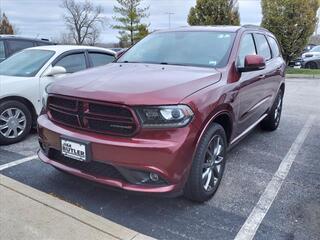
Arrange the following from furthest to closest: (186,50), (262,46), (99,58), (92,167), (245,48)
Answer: (99,58), (262,46), (245,48), (186,50), (92,167)

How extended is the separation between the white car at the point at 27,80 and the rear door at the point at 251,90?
278 centimetres

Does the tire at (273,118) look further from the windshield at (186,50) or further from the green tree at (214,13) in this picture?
the green tree at (214,13)

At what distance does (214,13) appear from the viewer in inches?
696

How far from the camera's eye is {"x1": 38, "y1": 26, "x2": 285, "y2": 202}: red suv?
297cm

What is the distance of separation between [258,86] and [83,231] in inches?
118

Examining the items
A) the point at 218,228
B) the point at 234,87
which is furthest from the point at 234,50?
the point at 218,228

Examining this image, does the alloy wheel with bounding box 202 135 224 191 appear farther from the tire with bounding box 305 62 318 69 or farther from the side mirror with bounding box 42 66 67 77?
the tire with bounding box 305 62 318 69

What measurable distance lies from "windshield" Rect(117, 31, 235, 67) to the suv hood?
241 mm

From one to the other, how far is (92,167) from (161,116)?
80 cm

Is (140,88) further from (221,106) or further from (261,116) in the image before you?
(261,116)

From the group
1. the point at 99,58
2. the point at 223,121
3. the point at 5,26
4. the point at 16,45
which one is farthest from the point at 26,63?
the point at 5,26

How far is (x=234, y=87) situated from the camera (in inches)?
154

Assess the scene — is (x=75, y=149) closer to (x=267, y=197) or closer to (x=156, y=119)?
(x=156, y=119)

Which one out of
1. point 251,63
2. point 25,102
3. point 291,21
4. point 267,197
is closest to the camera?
point 267,197
